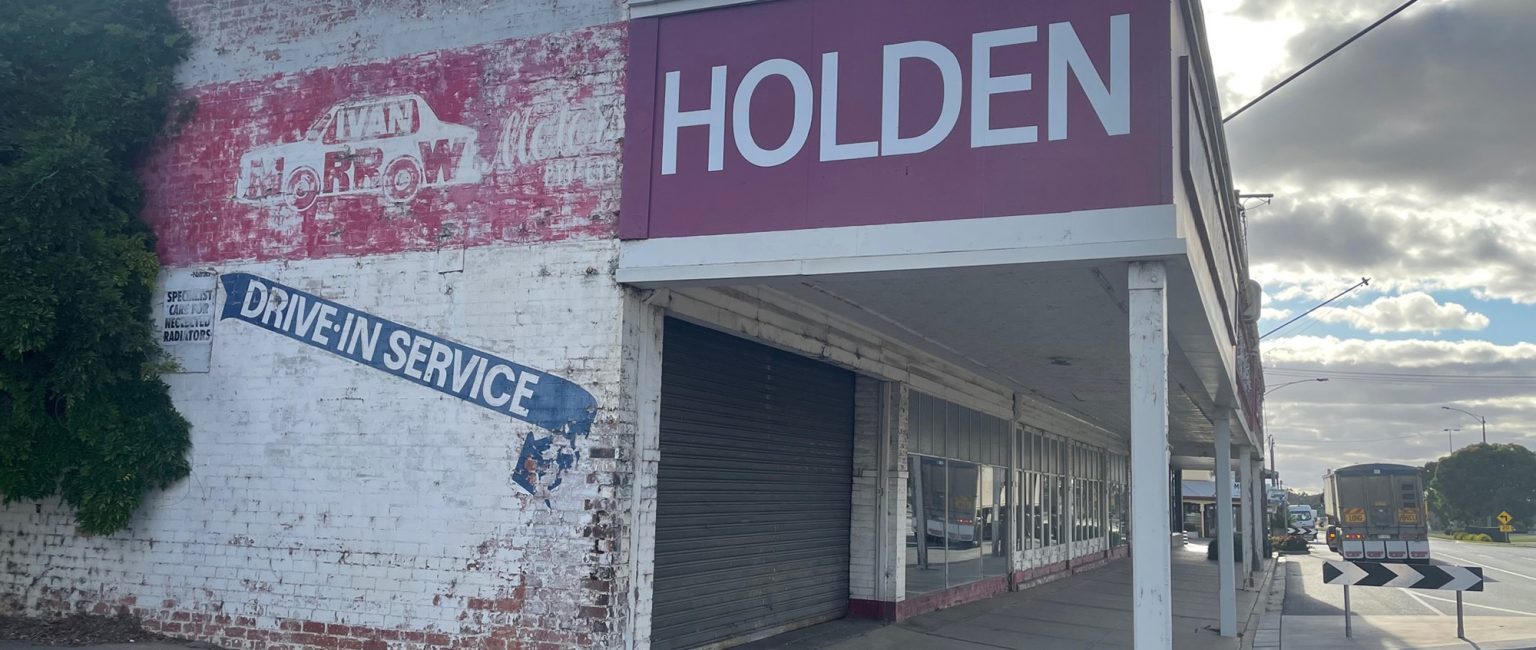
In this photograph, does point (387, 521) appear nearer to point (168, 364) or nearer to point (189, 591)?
point (189, 591)

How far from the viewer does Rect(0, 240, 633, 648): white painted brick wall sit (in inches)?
344

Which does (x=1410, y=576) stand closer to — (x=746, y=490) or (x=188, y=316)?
(x=746, y=490)

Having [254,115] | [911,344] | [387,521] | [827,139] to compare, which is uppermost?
[254,115]

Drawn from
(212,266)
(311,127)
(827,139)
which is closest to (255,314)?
(212,266)

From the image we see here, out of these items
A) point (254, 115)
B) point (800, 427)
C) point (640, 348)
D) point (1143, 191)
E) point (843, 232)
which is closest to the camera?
point (1143, 191)

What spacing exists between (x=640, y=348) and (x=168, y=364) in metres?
4.64

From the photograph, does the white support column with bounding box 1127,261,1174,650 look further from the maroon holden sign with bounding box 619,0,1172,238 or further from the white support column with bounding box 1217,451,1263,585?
the white support column with bounding box 1217,451,1263,585

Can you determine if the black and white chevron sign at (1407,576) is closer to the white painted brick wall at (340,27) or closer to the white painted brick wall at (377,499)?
the white painted brick wall at (377,499)

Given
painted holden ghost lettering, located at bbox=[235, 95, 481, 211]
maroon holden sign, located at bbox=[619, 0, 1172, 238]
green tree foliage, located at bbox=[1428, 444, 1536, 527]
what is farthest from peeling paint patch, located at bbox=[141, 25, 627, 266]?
green tree foliage, located at bbox=[1428, 444, 1536, 527]

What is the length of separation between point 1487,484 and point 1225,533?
84198 millimetres

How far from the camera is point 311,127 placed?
10234 millimetres

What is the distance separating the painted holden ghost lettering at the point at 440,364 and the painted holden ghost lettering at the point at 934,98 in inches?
80.4

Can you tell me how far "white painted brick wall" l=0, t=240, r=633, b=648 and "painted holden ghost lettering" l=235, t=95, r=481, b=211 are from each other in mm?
661

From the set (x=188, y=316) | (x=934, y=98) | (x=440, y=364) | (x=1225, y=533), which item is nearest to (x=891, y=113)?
(x=934, y=98)
